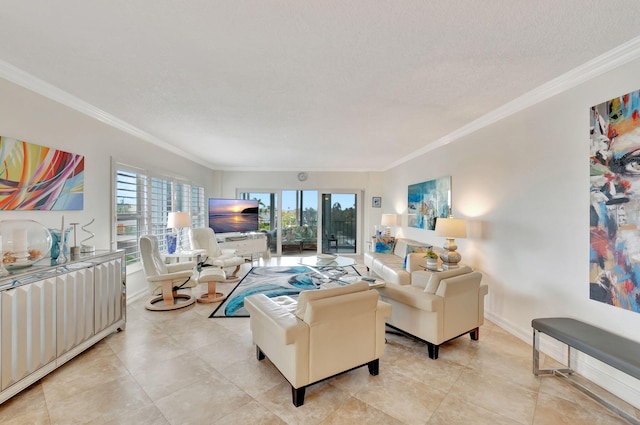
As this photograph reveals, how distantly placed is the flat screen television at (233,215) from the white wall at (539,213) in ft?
16.0

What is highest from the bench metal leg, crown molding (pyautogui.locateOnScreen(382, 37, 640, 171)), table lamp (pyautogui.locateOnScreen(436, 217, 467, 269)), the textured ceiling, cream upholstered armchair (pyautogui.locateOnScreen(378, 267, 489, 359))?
the textured ceiling

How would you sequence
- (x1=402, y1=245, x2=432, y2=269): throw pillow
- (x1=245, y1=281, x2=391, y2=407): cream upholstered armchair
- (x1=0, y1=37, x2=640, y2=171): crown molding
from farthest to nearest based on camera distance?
(x1=402, y1=245, x2=432, y2=269): throw pillow → (x1=0, y1=37, x2=640, y2=171): crown molding → (x1=245, y1=281, x2=391, y2=407): cream upholstered armchair

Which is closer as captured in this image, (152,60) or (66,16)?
(66,16)

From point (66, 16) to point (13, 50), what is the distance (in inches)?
32.4

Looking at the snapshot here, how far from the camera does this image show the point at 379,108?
9.76 feet

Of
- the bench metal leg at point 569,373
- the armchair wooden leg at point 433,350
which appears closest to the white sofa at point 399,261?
the armchair wooden leg at point 433,350

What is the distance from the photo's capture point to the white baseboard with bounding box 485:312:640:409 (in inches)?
72.1

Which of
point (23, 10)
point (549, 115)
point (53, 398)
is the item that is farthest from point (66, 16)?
point (549, 115)

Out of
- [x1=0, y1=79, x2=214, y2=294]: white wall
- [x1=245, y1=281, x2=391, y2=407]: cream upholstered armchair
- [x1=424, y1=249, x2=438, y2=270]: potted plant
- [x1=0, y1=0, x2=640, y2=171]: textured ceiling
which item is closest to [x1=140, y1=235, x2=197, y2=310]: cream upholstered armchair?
[x1=0, y1=79, x2=214, y2=294]: white wall

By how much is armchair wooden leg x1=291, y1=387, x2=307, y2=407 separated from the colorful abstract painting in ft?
7.93

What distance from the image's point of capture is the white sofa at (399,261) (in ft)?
11.9

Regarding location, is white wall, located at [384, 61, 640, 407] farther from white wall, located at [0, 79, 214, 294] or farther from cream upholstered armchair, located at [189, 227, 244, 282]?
white wall, located at [0, 79, 214, 294]

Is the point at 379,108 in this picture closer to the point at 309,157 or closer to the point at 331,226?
the point at 309,157

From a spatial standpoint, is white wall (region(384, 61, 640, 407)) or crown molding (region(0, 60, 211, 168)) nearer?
white wall (region(384, 61, 640, 407))
